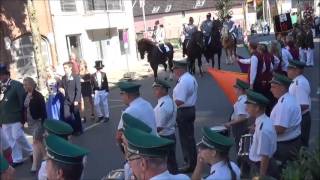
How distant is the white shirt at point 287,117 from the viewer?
5.84 metres

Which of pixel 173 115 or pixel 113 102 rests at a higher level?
pixel 173 115

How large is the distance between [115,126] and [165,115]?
5.90 metres

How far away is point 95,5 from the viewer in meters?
31.2

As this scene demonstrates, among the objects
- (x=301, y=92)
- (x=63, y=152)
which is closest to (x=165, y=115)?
(x=301, y=92)

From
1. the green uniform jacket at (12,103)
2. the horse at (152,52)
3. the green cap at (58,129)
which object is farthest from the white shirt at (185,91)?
the horse at (152,52)

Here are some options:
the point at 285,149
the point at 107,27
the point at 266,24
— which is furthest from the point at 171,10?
the point at 285,149

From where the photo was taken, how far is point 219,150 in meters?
4.24

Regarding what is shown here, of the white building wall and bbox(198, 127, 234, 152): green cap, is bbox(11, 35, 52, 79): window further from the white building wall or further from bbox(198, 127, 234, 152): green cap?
bbox(198, 127, 234, 152): green cap

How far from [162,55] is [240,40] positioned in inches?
899

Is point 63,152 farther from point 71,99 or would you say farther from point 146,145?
point 71,99

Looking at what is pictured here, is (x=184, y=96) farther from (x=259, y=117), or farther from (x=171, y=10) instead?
(x=171, y=10)

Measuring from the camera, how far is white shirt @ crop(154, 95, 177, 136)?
6980 millimetres

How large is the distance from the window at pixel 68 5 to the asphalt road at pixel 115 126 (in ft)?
34.7

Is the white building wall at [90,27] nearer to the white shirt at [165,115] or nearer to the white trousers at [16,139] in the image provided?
the white trousers at [16,139]
